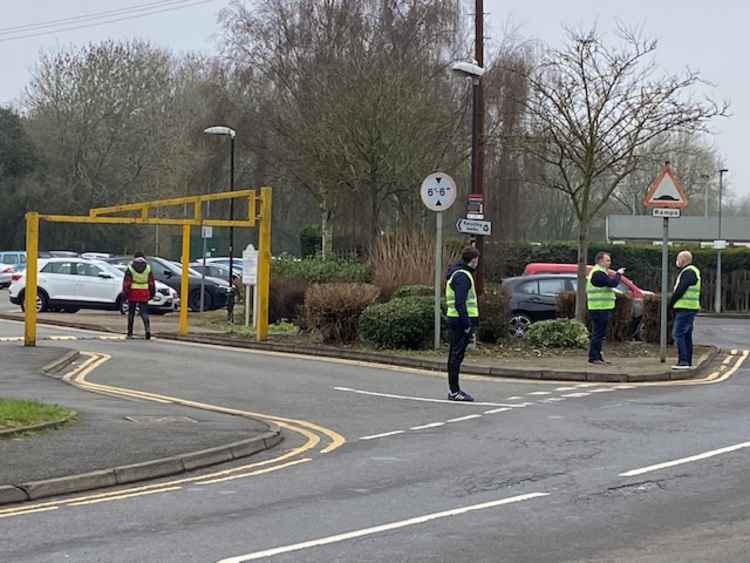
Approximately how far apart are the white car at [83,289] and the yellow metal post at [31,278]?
37.7 feet

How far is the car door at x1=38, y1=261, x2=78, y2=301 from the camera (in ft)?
111

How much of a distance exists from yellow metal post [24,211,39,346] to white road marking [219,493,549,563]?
14.9m

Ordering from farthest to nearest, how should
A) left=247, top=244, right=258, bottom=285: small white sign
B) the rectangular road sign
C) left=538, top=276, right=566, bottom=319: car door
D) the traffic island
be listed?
left=247, top=244, right=258, bottom=285: small white sign → left=538, top=276, right=566, bottom=319: car door → the rectangular road sign → the traffic island

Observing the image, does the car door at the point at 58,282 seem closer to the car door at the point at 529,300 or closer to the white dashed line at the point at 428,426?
the car door at the point at 529,300

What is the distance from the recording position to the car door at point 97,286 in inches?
1334

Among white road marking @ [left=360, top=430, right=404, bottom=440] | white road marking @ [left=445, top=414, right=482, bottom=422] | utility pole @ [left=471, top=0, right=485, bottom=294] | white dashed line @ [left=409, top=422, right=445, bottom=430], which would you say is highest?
utility pole @ [left=471, top=0, right=485, bottom=294]

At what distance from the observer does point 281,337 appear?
953 inches

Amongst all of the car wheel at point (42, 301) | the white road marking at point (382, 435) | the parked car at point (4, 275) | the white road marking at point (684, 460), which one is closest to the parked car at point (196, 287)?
the car wheel at point (42, 301)

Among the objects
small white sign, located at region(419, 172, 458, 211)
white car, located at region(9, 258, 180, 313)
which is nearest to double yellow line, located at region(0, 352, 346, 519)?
small white sign, located at region(419, 172, 458, 211)

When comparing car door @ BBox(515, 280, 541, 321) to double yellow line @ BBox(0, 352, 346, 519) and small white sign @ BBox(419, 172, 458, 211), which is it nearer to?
small white sign @ BBox(419, 172, 458, 211)

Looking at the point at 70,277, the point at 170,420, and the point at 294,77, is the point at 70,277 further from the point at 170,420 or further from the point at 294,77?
the point at 170,420

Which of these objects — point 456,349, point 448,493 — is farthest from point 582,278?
point 448,493

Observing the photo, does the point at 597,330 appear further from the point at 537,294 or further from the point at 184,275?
the point at 184,275

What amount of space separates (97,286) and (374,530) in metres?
27.5
